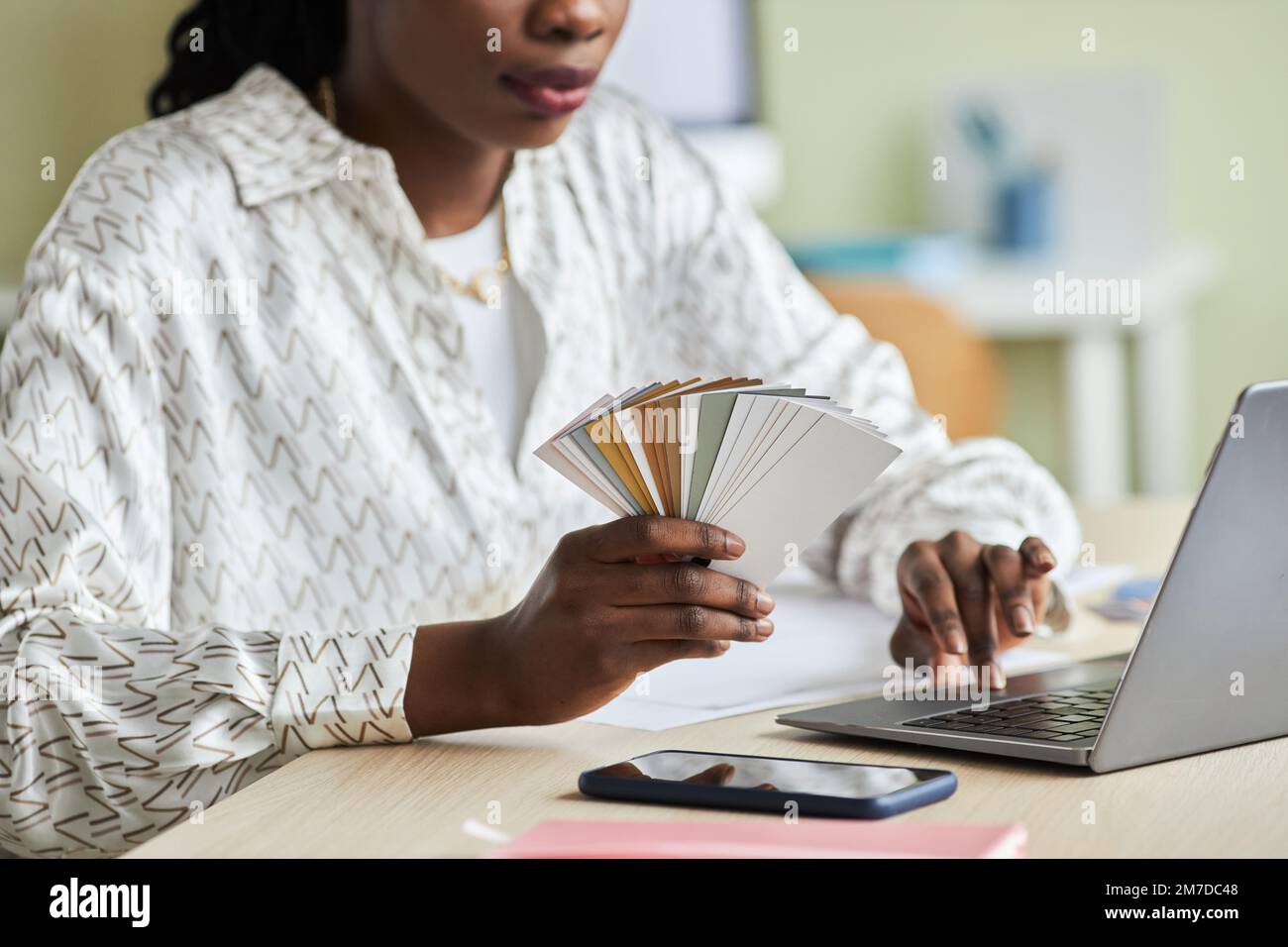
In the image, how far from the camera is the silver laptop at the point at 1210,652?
721mm

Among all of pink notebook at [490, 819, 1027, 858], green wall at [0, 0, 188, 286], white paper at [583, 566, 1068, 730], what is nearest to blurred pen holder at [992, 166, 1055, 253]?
green wall at [0, 0, 188, 286]

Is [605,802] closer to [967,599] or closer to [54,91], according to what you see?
[967,599]

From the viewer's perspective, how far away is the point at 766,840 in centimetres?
65

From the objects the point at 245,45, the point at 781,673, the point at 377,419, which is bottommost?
the point at 781,673

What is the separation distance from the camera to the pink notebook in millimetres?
625

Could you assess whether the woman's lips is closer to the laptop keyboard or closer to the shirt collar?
the shirt collar

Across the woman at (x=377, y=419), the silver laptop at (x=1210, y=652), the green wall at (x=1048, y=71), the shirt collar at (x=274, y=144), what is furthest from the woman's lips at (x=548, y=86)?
the green wall at (x=1048, y=71)

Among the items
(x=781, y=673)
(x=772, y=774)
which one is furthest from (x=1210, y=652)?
(x=781, y=673)

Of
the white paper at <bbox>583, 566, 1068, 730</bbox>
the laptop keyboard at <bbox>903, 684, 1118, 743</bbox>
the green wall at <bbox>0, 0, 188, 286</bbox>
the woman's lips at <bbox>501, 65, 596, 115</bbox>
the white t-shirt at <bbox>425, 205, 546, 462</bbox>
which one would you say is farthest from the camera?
the green wall at <bbox>0, 0, 188, 286</bbox>

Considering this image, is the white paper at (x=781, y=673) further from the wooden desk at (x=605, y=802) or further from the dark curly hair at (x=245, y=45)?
the dark curly hair at (x=245, y=45)

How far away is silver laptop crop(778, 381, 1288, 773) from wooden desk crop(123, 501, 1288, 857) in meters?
0.01

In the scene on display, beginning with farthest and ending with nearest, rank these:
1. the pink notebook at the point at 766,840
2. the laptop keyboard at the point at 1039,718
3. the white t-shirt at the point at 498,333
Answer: the white t-shirt at the point at 498,333, the laptop keyboard at the point at 1039,718, the pink notebook at the point at 766,840

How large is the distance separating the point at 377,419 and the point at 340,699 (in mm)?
402

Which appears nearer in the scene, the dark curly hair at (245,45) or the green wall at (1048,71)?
the dark curly hair at (245,45)
